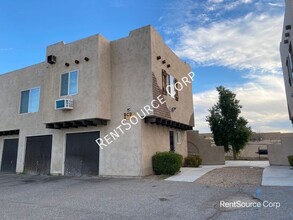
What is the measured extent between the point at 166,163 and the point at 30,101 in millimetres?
10339

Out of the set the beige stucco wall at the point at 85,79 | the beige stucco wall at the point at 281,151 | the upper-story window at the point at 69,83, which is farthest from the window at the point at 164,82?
the beige stucco wall at the point at 281,151

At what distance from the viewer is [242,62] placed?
14.2m

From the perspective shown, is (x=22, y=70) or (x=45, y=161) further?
(x=22, y=70)

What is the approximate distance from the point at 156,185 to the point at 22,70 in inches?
523

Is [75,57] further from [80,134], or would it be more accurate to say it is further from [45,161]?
[45,161]

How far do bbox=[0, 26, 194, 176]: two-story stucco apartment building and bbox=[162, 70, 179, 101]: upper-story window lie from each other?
0.06 m

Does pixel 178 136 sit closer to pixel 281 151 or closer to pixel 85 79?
pixel 281 151

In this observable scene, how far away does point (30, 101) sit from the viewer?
1554 cm

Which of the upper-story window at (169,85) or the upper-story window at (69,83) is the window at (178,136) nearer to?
the upper-story window at (169,85)

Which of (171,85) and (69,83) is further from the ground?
(171,85)

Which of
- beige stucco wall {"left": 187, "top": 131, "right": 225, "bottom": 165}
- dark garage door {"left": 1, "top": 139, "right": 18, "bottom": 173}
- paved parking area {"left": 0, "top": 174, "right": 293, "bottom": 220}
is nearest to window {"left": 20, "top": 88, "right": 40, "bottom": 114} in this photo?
dark garage door {"left": 1, "top": 139, "right": 18, "bottom": 173}

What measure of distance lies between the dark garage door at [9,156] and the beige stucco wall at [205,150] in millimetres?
13036

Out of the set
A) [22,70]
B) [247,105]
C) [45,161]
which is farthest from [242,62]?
[22,70]

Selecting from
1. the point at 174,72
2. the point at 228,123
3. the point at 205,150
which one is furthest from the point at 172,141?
the point at 228,123
